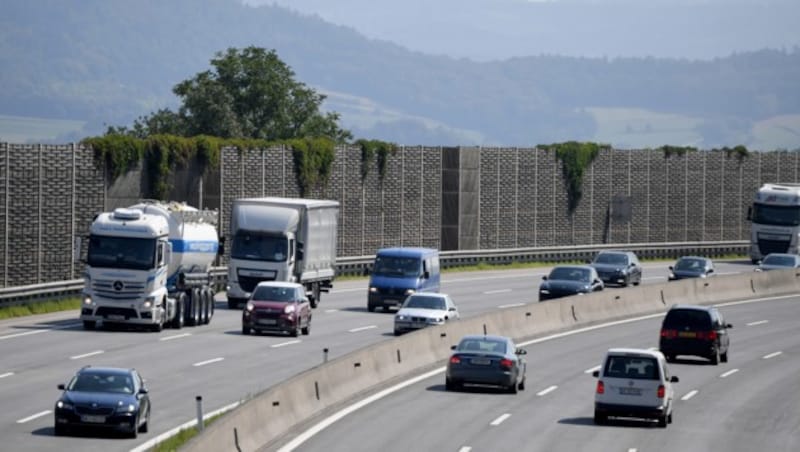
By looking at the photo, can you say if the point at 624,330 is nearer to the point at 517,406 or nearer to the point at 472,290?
the point at 472,290

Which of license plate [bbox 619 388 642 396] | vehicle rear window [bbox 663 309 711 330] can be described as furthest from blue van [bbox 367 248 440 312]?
license plate [bbox 619 388 642 396]

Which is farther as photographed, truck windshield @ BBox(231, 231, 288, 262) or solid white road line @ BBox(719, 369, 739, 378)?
truck windshield @ BBox(231, 231, 288, 262)

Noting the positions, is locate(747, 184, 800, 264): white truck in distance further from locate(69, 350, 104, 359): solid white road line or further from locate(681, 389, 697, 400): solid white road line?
locate(69, 350, 104, 359): solid white road line

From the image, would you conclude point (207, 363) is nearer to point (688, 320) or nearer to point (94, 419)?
point (94, 419)

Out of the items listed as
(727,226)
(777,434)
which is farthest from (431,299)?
(727,226)

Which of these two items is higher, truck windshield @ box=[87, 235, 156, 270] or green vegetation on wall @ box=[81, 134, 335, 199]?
green vegetation on wall @ box=[81, 134, 335, 199]

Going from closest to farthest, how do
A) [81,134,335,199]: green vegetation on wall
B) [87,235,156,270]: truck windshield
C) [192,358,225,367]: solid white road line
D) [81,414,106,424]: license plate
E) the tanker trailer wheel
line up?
[81,414,106,424]: license plate < [192,358,225,367]: solid white road line < [87,235,156,270]: truck windshield < the tanker trailer wheel < [81,134,335,199]: green vegetation on wall

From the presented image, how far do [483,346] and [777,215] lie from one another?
53712mm

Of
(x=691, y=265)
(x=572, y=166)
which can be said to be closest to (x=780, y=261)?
(x=691, y=265)

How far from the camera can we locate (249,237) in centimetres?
5747

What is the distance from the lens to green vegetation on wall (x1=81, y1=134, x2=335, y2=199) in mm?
60969

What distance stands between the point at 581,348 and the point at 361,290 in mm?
20562

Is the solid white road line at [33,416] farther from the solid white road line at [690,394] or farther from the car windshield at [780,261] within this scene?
the car windshield at [780,261]

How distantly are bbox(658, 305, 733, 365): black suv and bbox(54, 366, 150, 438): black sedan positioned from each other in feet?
68.9
